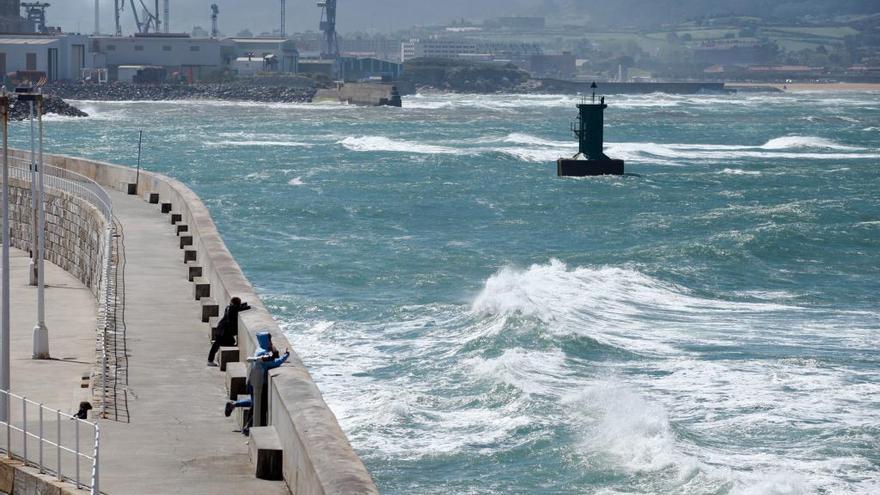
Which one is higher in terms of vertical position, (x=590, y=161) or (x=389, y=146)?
(x=590, y=161)

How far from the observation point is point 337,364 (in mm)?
26953

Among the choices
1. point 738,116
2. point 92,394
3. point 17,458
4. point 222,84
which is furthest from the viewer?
point 222,84

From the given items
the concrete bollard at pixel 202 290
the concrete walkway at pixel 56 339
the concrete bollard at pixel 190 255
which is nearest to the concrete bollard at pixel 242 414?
the concrete walkway at pixel 56 339

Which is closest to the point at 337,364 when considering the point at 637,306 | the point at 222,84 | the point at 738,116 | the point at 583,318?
the point at 583,318

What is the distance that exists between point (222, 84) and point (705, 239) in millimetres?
131341

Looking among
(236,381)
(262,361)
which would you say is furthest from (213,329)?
(262,361)


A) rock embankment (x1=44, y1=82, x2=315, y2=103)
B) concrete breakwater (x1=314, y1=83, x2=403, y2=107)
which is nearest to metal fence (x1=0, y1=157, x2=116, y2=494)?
rock embankment (x1=44, y1=82, x2=315, y2=103)

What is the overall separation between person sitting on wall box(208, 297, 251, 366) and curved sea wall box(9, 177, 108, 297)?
32.4ft

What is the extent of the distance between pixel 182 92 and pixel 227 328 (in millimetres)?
145760

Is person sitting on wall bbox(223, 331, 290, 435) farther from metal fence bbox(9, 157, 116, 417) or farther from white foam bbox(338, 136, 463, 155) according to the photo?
white foam bbox(338, 136, 463, 155)

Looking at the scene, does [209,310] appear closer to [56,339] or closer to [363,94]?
[56,339]

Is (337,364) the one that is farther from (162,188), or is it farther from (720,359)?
(162,188)

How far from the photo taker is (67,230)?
35.5 meters

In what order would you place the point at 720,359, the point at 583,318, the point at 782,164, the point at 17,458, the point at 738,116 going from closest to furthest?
the point at 17,458 → the point at 720,359 → the point at 583,318 → the point at 782,164 → the point at 738,116
